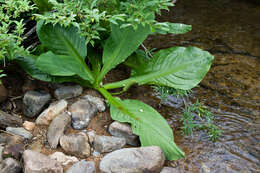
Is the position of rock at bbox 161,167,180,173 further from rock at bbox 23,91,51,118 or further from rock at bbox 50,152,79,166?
rock at bbox 23,91,51,118

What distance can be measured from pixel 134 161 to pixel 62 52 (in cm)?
105

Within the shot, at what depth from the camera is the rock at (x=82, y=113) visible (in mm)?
2113

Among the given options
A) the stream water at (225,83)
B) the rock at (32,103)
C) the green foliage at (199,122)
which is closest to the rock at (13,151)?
the rock at (32,103)

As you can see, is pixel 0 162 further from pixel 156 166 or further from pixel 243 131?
pixel 243 131

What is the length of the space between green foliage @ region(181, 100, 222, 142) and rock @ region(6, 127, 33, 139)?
1068mm

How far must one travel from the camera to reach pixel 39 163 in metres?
1.72

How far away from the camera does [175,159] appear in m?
1.87

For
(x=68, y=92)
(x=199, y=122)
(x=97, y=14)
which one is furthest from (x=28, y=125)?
(x=199, y=122)

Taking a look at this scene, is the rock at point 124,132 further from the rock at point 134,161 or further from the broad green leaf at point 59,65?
the broad green leaf at point 59,65

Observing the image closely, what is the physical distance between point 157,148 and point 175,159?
14cm

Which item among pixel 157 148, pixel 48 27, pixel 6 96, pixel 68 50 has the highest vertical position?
pixel 48 27

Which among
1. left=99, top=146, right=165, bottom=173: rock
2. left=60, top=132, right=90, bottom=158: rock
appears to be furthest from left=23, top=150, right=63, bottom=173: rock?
left=99, top=146, right=165, bottom=173: rock

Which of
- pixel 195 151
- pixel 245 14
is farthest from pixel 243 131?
pixel 245 14

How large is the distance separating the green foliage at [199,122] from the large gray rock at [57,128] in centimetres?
83
